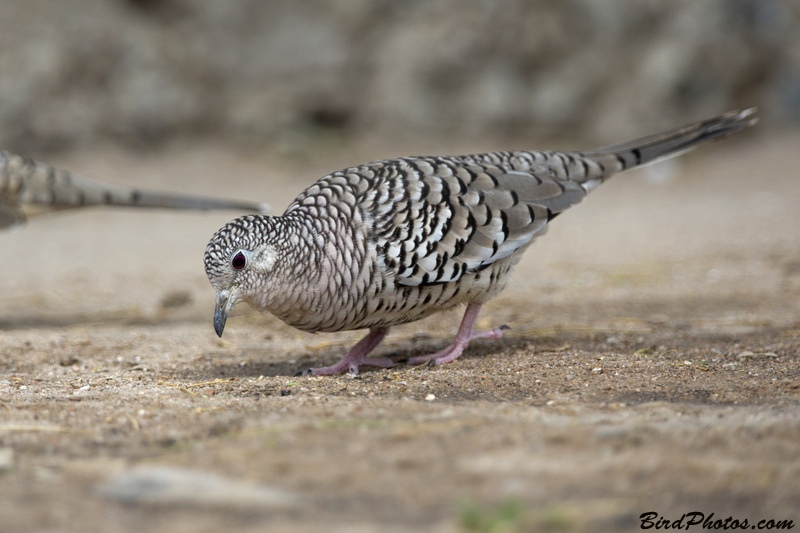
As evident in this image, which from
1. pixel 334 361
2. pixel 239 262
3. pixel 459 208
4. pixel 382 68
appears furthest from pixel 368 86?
pixel 239 262

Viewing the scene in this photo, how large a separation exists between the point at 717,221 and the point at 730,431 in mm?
7209

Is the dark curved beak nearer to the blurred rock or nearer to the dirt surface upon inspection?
the dirt surface

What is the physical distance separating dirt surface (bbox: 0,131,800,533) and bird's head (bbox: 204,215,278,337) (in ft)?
1.38

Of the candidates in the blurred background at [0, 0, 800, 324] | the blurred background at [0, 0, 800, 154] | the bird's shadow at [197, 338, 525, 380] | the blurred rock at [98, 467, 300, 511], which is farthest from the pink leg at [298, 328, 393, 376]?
the blurred background at [0, 0, 800, 154]

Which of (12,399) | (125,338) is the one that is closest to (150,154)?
(125,338)

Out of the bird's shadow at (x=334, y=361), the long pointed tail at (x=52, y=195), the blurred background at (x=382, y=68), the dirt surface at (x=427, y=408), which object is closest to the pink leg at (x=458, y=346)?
the bird's shadow at (x=334, y=361)

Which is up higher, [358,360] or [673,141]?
[673,141]

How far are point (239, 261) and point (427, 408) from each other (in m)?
1.22

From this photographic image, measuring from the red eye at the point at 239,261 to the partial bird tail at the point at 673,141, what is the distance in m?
2.31

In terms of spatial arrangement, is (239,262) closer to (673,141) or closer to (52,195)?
(673,141)

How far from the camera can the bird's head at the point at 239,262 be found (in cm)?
372

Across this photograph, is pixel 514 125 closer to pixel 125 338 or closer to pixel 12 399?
pixel 125 338

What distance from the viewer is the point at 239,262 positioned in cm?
373

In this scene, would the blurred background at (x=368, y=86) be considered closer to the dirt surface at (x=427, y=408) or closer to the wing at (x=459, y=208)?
the dirt surface at (x=427, y=408)
